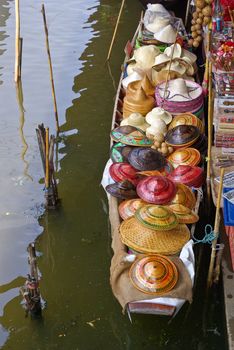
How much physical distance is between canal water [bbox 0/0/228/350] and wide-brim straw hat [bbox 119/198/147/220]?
58 centimetres

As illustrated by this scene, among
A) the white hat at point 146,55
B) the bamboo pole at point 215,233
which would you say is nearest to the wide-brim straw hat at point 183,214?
the bamboo pole at point 215,233

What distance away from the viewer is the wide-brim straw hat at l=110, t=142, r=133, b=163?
471 cm

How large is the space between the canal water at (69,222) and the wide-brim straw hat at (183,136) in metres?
0.97

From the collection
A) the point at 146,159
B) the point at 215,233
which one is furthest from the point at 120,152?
the point at 215,233

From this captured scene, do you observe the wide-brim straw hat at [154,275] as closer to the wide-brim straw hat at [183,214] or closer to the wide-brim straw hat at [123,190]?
the wide-brim straw hat at [183,214]

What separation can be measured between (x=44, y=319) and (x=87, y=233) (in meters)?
1.12

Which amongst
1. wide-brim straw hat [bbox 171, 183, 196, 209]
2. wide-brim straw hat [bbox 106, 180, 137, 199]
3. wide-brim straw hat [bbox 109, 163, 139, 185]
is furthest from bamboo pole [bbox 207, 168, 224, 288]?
wide-brim straw hat [bbox 109, 163, 139, 185]

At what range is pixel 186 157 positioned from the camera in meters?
4.58

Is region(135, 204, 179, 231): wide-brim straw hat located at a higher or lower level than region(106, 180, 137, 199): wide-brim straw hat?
higher

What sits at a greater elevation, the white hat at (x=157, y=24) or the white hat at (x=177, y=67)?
the white hat at (x=157, y=24)

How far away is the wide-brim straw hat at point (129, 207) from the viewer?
398 centimetres

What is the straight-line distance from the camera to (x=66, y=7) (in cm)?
1073

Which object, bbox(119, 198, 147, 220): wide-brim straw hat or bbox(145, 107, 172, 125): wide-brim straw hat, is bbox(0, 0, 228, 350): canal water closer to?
bbox(119, 198, 147, 220): wide-brim straw hat

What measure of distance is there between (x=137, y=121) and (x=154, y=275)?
225 centimetres
